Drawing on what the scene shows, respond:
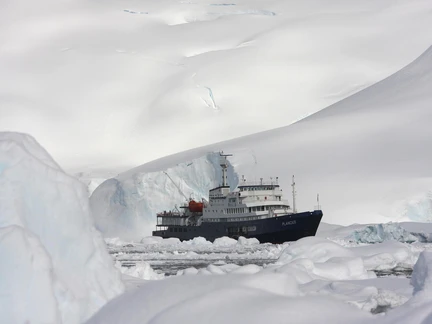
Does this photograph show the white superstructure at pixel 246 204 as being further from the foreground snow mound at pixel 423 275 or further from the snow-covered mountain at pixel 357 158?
the foreground snow mound at pixel 423 275

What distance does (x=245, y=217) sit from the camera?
46.5 m

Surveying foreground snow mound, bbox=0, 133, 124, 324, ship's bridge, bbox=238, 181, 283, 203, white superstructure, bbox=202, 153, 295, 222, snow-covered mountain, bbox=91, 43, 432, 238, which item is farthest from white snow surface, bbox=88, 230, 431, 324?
snow-covered mountain, bbox=91, 43, 432, 238

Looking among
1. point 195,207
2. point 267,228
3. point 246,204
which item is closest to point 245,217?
point 246,204

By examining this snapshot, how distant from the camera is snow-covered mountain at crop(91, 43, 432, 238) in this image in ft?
157

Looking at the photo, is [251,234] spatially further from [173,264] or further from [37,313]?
[37,313]

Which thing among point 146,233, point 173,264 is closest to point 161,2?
point 146,233

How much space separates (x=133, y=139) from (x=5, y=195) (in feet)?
265

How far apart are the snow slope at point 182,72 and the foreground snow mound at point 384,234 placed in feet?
164

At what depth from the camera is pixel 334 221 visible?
160 feet

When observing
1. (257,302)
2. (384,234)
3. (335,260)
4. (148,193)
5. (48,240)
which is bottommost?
(384,234)

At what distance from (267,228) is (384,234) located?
931 centimetres

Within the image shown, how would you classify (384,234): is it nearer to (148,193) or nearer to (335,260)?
(335,260)

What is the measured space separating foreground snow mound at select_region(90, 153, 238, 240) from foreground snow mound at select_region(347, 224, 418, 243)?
55.3ft

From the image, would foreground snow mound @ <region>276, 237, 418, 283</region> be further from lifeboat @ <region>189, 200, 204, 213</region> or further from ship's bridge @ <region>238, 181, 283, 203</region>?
lifeboat @ <region>189, 200, 204, 213</region>
